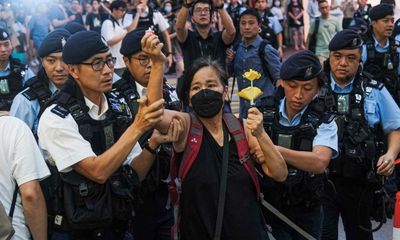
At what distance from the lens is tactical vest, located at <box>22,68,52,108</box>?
4.22 metres

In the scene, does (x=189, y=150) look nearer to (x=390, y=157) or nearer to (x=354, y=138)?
(x=354, y=138)

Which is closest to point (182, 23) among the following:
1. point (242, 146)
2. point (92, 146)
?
point (92, 146)

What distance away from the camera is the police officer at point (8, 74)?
18.3 ft

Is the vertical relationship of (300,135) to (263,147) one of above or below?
below

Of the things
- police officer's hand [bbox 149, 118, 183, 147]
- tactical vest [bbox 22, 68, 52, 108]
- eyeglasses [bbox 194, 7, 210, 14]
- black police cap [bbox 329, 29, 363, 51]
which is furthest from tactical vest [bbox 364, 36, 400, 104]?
police officer's hand [bbox 149, 118, 183, 147]

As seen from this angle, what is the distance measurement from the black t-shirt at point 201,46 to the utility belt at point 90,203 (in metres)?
3.47

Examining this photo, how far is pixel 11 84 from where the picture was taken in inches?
223

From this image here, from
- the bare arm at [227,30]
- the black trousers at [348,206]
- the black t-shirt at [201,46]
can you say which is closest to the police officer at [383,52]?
the bare arm at [227,30]

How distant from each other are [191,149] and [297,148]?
85 cm

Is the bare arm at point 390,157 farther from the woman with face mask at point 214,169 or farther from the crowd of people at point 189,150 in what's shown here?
the woman with face mask at point 214,169

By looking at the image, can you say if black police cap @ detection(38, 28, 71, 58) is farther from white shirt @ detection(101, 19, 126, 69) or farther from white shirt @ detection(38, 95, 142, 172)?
white shirt @ detection(101, 19, 126, 69)

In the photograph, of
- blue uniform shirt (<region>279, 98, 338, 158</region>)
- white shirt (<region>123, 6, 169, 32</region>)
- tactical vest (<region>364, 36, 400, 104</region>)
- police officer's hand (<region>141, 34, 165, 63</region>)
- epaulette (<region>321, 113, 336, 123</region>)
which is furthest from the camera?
white shirt (<region>123, 6, 169, 32</region>)

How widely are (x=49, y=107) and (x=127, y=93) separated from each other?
0.87m

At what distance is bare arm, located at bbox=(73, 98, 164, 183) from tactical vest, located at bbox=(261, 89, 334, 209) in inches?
36.6
